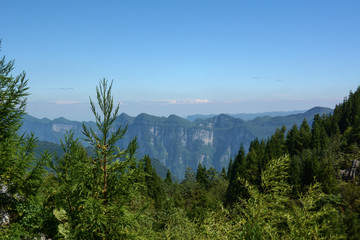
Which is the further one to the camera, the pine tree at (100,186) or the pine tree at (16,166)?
the pine tree at (16,166)

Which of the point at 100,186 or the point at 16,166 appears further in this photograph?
the point at 16,166

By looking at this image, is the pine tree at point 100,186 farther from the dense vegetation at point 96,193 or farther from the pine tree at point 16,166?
the pine tree at point 16,166

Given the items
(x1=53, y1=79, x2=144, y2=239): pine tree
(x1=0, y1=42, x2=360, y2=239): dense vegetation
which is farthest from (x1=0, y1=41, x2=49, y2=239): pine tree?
(x1=53, y1=79, x2=144, y2=239): pine tree

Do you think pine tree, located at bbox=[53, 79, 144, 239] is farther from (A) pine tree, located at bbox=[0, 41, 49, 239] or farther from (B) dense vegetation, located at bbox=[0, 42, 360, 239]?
(A) pine tree, located at bbox=[0, 41, 49, 239]

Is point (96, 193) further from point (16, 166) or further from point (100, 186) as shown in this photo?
point (16, 166)

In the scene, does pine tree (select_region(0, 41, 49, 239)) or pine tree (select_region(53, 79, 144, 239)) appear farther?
pine tree (select_region(0, 41, 49, 239))

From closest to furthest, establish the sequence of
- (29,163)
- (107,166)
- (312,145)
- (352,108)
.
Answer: (107,166)
(29,163)
(312,145)
(352,108)

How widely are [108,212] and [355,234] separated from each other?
3197 centimetres

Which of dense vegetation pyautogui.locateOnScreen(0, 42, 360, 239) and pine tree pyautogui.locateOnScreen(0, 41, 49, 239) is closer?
dense vegetation pyautogui.locateOnScreen(0, 42, 360, 239)

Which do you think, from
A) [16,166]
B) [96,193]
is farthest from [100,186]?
[16,166]

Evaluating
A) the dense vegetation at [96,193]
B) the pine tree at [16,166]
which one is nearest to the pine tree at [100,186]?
the dense vegetation at [96,193]

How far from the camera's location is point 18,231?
735 centimetres

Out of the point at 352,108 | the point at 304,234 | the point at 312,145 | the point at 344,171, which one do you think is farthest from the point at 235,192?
the point at 352,108

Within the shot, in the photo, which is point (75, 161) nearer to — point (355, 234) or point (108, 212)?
point (108, 212)
